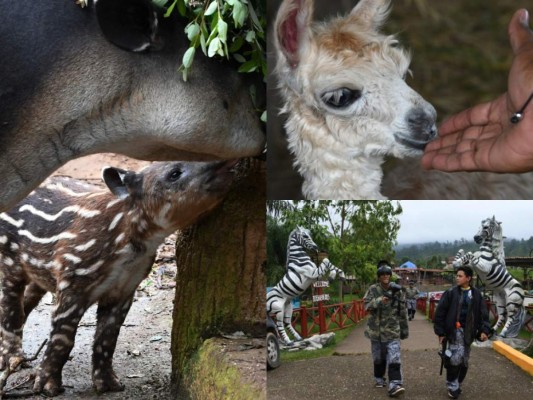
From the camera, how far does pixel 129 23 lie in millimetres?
3174

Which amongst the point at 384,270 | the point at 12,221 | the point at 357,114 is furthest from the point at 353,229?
the point at 12,221

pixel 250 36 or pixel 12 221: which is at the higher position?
pixel 250 36

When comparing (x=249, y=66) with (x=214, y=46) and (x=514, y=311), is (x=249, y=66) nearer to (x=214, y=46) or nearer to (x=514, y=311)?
(x=214, y=46)

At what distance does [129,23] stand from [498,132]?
1.57 metres

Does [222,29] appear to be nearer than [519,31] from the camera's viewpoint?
No

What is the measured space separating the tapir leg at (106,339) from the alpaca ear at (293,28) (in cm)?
279

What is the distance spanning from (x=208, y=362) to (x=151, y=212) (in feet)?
3.26

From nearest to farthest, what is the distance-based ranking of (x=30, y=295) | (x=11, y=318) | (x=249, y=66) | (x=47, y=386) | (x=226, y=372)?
(x=249, y=66) → (x=226, y=372) → (x=47, y=386) → (x=11, y=318) → (x=30, y=295)

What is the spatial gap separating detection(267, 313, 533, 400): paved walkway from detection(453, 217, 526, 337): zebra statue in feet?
0.46

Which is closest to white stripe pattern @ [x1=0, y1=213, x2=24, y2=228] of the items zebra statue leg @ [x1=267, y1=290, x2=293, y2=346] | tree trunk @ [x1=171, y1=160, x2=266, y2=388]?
tree trunk @ [x1=171, y1=160, x2=266, y2=388]

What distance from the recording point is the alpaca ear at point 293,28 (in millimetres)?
2693

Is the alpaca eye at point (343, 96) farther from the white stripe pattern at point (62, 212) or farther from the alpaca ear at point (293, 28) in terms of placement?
the white stripe pattern at point (62, 212)

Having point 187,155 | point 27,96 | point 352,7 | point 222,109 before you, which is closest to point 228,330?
point 187,155

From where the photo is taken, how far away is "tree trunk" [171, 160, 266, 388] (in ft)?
14.9
